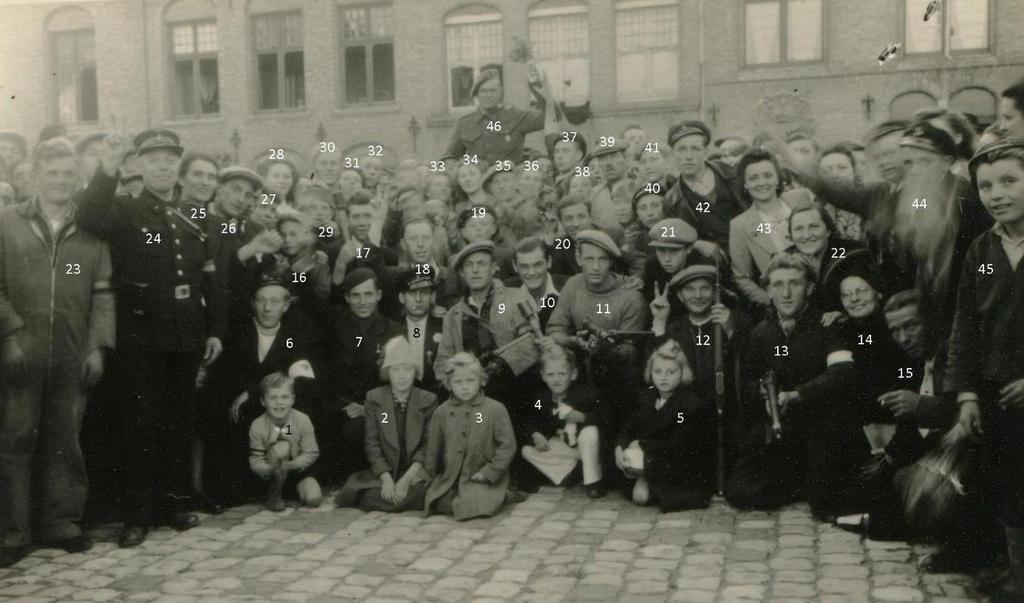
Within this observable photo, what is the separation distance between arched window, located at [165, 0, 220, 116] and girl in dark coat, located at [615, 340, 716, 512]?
15.5 metres

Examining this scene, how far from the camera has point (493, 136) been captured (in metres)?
10.4

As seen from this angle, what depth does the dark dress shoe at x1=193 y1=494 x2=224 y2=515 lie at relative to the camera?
6598 millimetres

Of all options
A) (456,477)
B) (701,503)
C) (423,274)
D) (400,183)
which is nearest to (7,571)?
(456,477)

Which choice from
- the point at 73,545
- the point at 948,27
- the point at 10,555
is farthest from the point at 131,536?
the point at 948,27

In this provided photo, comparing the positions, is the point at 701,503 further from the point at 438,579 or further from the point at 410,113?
the point at 410,113

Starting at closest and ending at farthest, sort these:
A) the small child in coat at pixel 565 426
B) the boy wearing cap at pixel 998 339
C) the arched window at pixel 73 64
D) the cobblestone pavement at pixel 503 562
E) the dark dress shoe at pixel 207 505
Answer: the boy wearing cap at pixel 998 339
the cobblestone pavement at pixel 503 562
the dark dress shoe at pixel 207 505
the small child in coat at pixel 565 426
the arched window at pixel 73 64

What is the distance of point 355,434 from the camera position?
22.9ft

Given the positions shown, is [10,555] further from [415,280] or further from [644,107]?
[644,107]

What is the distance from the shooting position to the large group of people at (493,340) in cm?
570

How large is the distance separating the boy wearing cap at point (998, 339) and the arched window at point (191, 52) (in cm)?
1761

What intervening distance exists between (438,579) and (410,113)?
16033 mm

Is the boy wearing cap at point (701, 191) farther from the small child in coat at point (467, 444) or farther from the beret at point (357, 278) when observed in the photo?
the beret at point (357, 278)

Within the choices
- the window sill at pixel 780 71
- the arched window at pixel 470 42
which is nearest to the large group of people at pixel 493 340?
the window sill at pixel 780 71

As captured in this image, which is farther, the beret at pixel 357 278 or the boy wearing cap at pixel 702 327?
the beret at pixel 357 278
